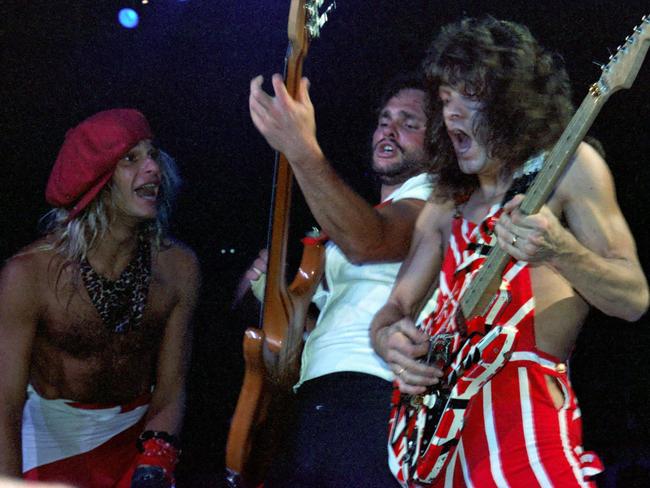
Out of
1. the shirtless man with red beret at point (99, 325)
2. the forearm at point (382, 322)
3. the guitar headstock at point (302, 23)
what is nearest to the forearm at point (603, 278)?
the forearm at point (382, 322)

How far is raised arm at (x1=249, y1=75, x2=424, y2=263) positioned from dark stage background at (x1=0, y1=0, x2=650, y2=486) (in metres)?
1.69

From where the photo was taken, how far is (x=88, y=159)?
350cm

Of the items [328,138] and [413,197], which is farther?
[328,138]

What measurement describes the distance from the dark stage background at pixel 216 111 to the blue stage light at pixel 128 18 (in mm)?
30

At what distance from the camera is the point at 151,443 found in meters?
3.11

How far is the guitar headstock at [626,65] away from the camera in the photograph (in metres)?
1.78

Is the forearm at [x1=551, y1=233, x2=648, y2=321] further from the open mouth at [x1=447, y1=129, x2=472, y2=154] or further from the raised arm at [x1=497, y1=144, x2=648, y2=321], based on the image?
the open mouth at [x1=447, y1=129, x2=472, y2=154]

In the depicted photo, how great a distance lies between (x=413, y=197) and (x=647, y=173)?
1.39 meters

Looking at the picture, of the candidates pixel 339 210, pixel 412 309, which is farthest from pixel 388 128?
pixel 412 309

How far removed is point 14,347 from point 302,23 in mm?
1716

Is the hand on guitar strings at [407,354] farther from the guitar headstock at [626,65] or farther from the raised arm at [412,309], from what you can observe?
the guitar headstock at [626,65]

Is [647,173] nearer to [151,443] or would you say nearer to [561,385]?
[561,385]

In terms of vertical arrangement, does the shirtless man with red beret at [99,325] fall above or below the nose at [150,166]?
below

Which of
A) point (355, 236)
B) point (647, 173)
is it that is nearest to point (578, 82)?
point (647, 173)
